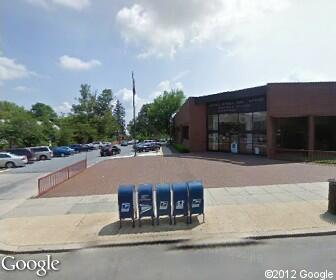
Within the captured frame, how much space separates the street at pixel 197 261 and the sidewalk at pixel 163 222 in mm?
450

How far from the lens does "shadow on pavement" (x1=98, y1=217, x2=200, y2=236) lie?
7504 millimetres

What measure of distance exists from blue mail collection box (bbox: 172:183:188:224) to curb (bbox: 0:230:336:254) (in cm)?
107

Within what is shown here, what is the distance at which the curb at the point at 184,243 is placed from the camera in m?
6.58

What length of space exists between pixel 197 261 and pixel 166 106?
60.7 m

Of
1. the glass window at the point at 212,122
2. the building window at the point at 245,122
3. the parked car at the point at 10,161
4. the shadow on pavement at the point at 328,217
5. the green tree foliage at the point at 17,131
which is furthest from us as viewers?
the green tree foliage at the point at 17,131

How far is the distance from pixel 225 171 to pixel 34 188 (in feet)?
32.3

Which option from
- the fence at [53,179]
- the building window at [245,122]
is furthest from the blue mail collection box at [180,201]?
the building window at [245,122]

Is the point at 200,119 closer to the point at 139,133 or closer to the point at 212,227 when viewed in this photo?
the point at 212,227

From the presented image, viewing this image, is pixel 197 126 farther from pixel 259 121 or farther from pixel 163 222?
pixel 163 222

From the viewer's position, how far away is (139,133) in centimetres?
11850

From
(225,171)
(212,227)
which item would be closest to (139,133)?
(225,171)

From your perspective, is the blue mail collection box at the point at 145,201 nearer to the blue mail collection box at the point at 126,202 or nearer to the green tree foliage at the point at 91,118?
the blue mail collection box at the point at 126,202

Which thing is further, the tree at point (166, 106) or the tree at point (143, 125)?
the tree at point (143, 125)

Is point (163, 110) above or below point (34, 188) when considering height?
above
